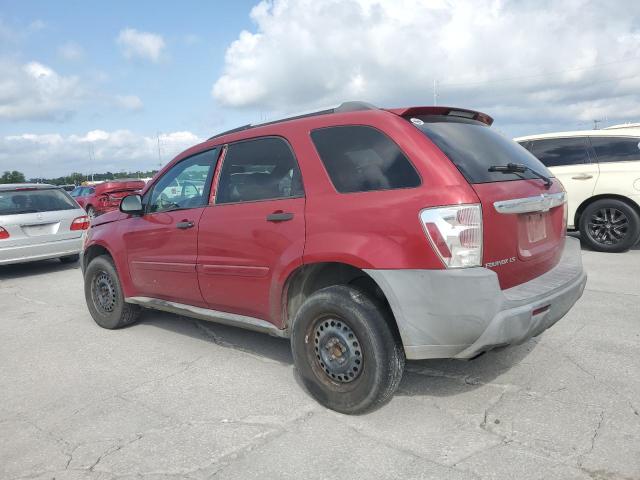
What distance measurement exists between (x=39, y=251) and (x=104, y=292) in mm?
3981

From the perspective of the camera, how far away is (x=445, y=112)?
11.4ft

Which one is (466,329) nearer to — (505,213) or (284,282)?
(505,213)

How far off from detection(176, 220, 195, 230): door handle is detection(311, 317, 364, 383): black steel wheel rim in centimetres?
147

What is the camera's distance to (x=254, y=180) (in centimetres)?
380

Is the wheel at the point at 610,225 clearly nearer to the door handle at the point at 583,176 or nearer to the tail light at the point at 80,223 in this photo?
the door handle at the point at 583,176

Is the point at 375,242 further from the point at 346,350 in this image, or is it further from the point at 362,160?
the point at 346,350

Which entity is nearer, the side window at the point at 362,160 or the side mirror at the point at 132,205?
the side window at the point at 362,160

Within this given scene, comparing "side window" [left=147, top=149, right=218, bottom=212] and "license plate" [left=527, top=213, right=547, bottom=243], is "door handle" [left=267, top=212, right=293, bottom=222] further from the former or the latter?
"license plate" [left=527, top=213, right=547, bottom=243]

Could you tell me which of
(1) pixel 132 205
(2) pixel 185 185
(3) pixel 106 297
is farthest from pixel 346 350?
(3) pixel 106 297

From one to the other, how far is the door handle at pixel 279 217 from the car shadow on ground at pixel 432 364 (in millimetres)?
1263

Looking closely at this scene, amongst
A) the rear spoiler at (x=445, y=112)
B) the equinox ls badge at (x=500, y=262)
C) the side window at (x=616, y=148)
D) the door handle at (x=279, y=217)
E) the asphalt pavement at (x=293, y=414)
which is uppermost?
the rear spoiler at (x=445, y=112)

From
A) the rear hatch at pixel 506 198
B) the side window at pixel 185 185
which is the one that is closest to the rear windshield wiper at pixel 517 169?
the rear hatch at pixel 506 198

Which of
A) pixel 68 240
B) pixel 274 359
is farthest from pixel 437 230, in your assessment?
pixel 68 240

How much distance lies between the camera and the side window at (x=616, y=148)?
779cm
